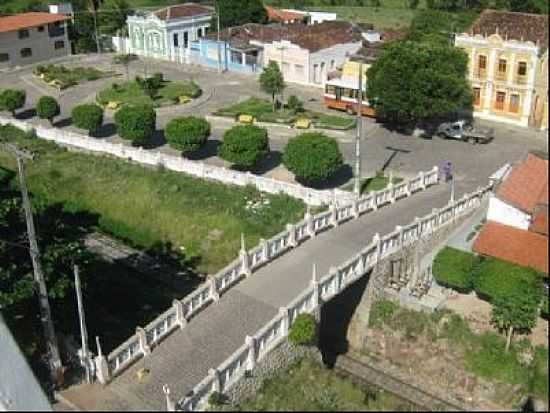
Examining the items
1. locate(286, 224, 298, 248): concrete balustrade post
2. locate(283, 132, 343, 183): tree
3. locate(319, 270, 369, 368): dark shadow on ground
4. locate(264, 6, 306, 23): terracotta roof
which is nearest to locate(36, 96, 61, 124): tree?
locate(283, 132, 343, 183): tree

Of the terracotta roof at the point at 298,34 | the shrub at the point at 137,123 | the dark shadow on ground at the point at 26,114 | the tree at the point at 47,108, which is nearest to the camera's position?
the shrub at the point at 137,123

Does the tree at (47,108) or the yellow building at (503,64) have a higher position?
the yellow building at (503,64)

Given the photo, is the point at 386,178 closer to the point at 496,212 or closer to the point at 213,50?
the point at 496,212

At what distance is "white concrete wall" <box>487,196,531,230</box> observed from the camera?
61.0 feet

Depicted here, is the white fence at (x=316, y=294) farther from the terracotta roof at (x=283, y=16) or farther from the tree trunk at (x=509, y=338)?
the terracotta roof at (x=283, y=16)

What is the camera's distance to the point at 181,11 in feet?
279

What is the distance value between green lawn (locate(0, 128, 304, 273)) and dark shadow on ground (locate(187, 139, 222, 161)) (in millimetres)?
3297

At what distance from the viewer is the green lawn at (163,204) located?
41625 millimetres

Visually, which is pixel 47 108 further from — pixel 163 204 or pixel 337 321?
pixel 337 321

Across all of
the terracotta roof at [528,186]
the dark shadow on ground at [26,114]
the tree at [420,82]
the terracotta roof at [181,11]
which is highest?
the terracotta roof at [528,186]

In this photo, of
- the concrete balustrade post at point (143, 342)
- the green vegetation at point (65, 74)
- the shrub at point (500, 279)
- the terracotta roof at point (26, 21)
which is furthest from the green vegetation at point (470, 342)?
the terracotta roof at point (26, 21)

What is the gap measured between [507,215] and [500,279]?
24.2 feet

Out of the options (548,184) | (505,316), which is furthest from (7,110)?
(548,184)

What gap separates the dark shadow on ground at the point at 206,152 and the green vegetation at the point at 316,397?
29.1 m
